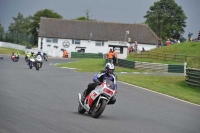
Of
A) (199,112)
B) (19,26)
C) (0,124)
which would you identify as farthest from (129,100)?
(19,26)

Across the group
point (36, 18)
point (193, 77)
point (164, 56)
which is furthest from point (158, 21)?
point (193, 77)

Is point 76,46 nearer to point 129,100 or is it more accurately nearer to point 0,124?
point 129,100

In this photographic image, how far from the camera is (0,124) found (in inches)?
383

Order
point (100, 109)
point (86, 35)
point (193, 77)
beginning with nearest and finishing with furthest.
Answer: point (100, 109)
point (193, 77)
point (86, 35)

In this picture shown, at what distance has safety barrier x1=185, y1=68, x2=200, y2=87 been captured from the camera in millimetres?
29173

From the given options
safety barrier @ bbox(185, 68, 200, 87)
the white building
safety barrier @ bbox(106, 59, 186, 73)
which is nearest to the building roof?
the white building

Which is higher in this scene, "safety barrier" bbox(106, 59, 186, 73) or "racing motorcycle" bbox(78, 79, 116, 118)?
"racing motorcycle" bbox(78, 79, 116, 118)

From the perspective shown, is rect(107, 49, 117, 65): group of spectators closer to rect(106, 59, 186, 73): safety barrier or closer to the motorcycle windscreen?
rect(106, 59, 186, 73): safety barrier

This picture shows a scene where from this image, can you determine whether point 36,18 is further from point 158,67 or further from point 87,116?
point 87,116

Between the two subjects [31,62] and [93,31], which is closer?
[31,62]

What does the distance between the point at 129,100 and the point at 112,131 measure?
8597mm

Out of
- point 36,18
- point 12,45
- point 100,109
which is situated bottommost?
point 100,109

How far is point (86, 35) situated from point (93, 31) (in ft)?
6.14

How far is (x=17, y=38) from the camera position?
321 ft
